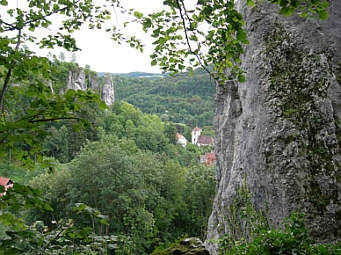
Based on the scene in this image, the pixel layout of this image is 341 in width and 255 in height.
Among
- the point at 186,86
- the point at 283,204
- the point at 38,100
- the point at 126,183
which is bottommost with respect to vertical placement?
the point at 126,183

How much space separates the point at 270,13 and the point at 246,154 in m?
3.23

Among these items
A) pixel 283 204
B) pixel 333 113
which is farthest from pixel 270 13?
pixel 283 204

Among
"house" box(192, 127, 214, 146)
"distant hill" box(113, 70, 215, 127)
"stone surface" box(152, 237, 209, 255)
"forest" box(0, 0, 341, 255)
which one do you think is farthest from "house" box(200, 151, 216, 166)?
"distant hill" box(113, 70, 215, 127)

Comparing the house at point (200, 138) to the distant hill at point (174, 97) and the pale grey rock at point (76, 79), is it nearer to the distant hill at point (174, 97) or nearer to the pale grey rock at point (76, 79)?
the distant hill at point (174, 97)

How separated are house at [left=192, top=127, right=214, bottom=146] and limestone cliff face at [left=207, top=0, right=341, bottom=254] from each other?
7310cm

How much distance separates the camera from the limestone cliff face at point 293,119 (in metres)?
3.92

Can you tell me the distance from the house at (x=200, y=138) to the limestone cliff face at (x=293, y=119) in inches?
2878

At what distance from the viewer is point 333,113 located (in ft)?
14.2

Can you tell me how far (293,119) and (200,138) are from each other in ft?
259

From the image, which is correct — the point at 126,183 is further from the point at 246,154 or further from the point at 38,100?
the point at 38,100

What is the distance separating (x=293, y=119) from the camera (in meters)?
4.54

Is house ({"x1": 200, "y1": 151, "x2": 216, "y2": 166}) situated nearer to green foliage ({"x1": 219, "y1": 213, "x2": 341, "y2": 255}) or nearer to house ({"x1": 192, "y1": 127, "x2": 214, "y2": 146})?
green foliage ({"x1": 219, "y1": 213, "x2": 341, "y2": 255})

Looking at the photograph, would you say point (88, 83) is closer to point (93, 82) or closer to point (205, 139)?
point (93, 82)

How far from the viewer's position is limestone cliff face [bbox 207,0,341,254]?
3916 millimetres
